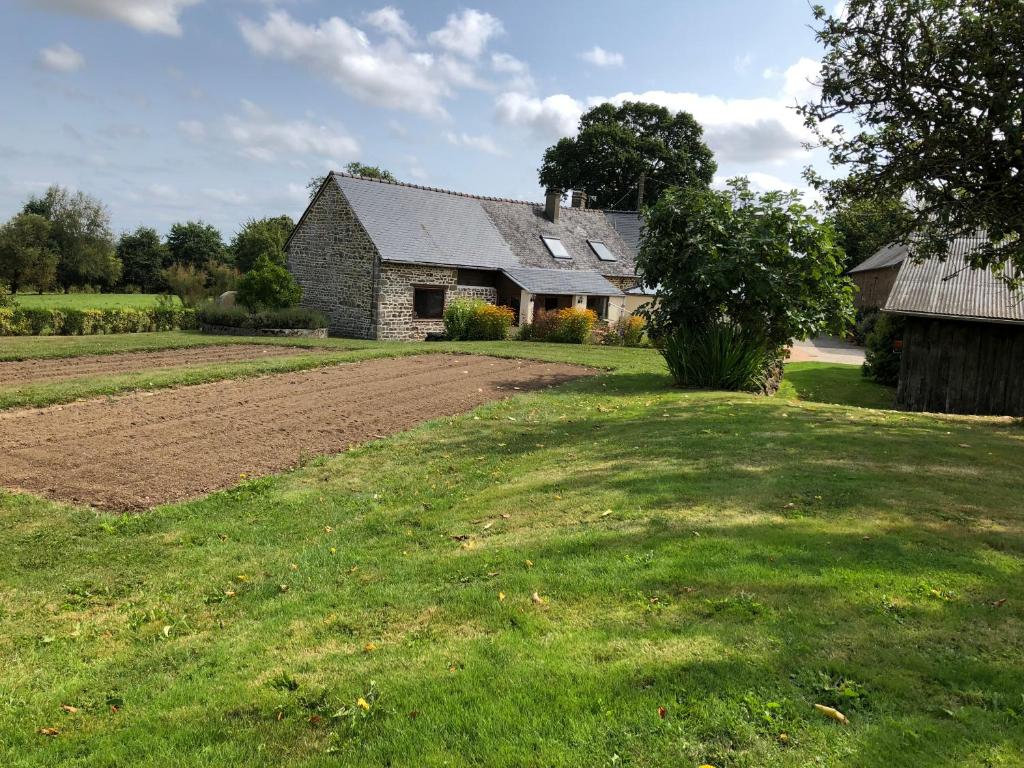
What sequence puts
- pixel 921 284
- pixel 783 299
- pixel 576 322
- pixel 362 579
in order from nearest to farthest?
1. pixel 362 579
2. pixel 783 299
3. pixel 921 284
4. pixel 576 322

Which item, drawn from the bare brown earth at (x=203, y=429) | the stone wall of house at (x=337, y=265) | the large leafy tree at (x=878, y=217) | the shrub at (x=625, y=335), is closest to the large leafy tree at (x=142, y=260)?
the stone wall of house at (x=337, y=265)

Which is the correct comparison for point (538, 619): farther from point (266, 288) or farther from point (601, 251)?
point (601, 251)

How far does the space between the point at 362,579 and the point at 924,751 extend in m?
3.47

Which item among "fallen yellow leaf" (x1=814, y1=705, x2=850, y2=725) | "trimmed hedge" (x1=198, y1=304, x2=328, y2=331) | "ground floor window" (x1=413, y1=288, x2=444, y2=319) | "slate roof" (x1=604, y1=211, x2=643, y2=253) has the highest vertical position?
"slate roof" (x1=604, y1=211, x2=643, y2=253)

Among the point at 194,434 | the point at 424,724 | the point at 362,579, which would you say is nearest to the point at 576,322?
the point at 194,434

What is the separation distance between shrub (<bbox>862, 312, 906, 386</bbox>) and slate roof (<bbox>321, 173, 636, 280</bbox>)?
30.4ft

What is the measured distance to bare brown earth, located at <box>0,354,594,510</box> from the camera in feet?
23.1

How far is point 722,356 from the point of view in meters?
14.0

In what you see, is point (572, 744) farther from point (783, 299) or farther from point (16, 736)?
point (783, 299)

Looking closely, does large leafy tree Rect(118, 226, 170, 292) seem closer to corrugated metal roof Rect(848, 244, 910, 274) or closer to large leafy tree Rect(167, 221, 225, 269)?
large leafy tree Rect(167, 221, 225, 269)

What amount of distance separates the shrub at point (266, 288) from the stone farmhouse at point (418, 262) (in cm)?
260

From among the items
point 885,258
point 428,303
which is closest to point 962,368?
point 428,303

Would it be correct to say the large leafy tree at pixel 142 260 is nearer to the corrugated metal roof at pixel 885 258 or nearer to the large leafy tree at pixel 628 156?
the large leafy tree at pixel 628 156

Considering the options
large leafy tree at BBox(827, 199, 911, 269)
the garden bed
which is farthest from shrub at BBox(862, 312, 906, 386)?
the garden bed
